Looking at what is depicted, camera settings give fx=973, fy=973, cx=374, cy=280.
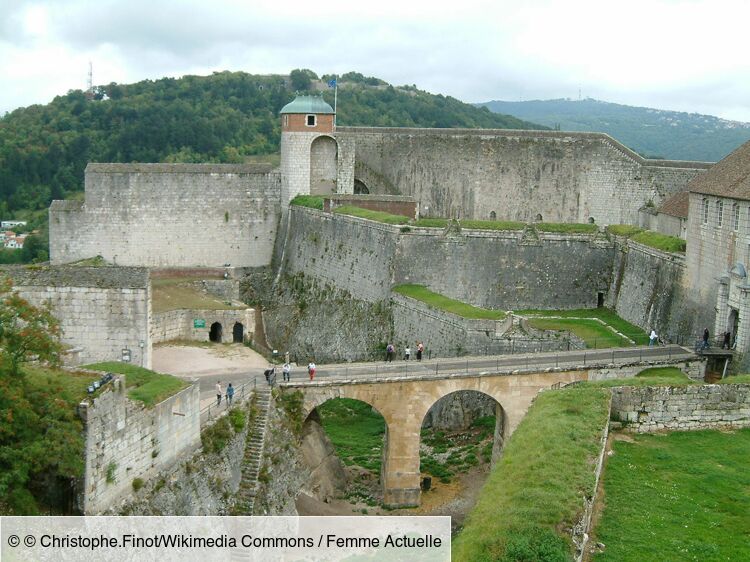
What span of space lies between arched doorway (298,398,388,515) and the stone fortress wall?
52.8ft

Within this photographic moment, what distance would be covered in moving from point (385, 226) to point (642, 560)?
30.2 m

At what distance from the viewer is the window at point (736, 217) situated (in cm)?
3334

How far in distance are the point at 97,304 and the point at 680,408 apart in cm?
1716

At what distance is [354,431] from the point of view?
39.9 meters

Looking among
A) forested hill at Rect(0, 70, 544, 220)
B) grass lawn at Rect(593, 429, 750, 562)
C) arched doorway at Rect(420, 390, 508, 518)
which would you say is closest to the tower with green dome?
arched doorway at Rect(420, 390, 508, 518)

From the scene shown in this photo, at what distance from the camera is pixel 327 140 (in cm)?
5316

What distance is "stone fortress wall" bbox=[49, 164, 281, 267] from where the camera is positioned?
5209cm

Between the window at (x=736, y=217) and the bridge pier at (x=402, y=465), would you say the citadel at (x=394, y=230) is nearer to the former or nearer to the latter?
the window at (x=736, y=217)

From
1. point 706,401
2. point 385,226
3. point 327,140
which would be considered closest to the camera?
point 706,401

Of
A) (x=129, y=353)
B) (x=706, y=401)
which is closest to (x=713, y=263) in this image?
(x=706, y=401)

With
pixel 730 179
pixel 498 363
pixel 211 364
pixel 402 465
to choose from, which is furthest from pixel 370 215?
pixel 730 179

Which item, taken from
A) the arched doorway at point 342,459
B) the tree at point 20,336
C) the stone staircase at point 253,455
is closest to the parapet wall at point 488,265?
the arched doorway at point 342,459

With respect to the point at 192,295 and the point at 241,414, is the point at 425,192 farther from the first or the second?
the point at 241,414

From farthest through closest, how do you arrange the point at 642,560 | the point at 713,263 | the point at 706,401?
the point at 713,263, the point at 706,401, the point at 642,560
